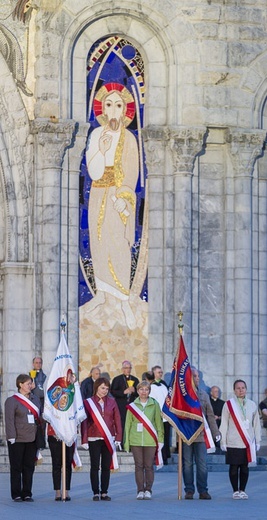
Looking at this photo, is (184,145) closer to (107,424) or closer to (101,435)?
(107,424)

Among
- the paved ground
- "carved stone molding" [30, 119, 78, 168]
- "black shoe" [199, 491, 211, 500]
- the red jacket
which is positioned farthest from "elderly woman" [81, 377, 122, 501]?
"carved stone molding" [30, 119, 78, 168]

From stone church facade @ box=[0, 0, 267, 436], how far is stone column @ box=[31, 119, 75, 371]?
0.02 meters

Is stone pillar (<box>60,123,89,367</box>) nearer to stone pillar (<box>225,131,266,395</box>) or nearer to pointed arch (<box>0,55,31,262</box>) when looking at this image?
pointed arch (<box>0,55,31,262</box>)

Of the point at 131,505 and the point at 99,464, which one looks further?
the point at 99,464

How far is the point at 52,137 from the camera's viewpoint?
1133 inches

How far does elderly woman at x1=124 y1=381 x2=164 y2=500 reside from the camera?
20.8 m

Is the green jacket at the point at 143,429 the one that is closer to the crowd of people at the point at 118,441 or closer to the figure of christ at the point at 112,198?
the crowd of people at the point at 118,441

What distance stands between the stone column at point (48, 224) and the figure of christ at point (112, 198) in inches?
32.0

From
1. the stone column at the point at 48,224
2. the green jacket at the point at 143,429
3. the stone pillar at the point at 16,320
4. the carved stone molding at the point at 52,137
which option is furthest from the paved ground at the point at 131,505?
the carved stone molding at the point at 52,137

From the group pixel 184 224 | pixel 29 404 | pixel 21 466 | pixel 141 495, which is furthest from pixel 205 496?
pixel 184 224

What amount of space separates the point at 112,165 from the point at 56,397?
931 centimetres

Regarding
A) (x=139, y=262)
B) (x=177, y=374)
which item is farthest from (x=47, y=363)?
(x=177, y=374)

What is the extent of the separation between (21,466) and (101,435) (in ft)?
3.77

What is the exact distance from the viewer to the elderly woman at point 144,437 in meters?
20.8
